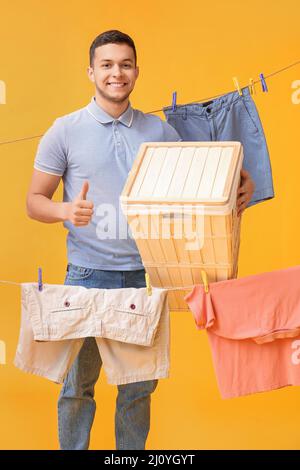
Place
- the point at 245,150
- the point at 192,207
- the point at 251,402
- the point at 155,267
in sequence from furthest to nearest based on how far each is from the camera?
1. the point at 251,402
2. the point at 245,150
3. the point at 155,267
4. the point at 192,207

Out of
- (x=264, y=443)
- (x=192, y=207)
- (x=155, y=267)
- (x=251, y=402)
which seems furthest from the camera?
(x=251, y=402)

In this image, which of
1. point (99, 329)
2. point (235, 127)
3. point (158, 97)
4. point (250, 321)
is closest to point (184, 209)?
point (250, 321)

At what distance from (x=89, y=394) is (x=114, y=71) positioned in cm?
118

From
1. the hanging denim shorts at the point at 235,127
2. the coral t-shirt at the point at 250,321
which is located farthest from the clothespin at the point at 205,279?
the hanging denim shorts at the point at 235,127

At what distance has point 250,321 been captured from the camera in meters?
3.48

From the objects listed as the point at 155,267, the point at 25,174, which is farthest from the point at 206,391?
the point at 155,267

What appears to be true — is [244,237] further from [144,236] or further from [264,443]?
[144,236]

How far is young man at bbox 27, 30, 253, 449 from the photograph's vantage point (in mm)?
3678

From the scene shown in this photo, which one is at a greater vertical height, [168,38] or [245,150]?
[168,38]

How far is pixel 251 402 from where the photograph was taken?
5.01 m

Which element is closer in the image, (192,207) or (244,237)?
(192,207)

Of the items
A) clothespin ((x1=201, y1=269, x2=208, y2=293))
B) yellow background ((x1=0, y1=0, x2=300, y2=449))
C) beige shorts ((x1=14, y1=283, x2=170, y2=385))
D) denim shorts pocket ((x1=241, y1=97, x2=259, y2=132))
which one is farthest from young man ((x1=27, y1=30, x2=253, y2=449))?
yellow background ((x1=0, y1=0, x2=300, y2=449))

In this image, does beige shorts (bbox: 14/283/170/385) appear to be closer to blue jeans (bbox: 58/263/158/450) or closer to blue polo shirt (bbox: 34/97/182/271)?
blue jeans (bbox: 58/263/158/450)

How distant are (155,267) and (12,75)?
174 centimetres
